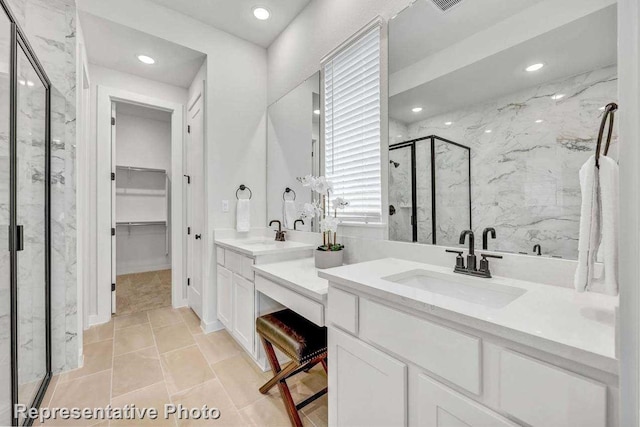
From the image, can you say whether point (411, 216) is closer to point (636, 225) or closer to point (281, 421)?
point (636, 225)

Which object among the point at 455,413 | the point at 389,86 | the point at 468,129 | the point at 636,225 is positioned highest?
the point at 389,86

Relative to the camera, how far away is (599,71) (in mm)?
955

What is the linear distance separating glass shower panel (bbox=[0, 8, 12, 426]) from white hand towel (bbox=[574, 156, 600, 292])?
2.29 metres

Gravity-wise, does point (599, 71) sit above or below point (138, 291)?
above

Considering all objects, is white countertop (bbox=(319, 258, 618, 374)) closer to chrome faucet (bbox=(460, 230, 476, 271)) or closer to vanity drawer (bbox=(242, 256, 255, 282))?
chrome faucet (bbox=(460, 230, 476, 271))

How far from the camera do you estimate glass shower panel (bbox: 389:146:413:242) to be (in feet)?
5.14

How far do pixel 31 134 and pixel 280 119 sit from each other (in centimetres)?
178

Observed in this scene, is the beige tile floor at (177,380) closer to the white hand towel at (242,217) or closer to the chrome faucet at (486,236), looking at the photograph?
the white hand towel at (242,217)

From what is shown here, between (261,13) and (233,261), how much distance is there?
7.15 ft

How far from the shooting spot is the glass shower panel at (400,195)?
157 centimetres

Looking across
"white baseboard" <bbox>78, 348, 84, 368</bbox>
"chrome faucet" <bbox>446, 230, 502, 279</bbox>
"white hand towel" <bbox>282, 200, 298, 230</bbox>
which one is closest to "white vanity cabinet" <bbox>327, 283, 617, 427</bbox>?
"chrome faucet" <bbox>446, 230, 502, 279</bbox>

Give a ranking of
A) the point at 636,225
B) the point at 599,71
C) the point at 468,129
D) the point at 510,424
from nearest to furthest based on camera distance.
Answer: the point at 636,225 → the point at 510,424 → the point at 599,71 → the point at 468,129

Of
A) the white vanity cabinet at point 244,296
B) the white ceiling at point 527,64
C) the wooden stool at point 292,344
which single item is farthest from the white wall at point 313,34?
the wooden stool at point 292,344

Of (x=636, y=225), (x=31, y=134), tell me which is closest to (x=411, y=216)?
(x=636, y=225)
